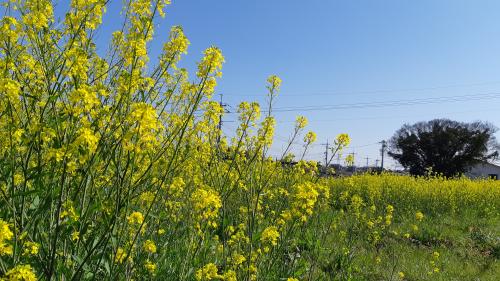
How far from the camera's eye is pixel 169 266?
12.8 feet

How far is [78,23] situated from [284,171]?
4.00 meters

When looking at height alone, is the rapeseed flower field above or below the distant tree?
below

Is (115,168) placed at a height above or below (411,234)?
above

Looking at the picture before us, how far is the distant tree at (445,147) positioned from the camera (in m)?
46.7

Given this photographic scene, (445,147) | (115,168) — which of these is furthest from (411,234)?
(445,147)

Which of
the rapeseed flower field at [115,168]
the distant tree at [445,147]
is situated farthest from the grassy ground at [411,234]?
the distant tree at [445,147]

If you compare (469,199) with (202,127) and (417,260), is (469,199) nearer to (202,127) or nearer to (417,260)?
(417,260)

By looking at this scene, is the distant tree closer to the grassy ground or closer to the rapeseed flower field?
the grassy ground

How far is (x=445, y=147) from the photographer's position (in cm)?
4750

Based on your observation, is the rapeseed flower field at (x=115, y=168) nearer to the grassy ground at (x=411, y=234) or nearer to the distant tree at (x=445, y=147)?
the grassy ground at (x=411, y=234)

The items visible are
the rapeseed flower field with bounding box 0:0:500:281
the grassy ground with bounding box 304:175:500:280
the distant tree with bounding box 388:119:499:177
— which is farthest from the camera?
the distant tree with bounding box 388:119:499:177

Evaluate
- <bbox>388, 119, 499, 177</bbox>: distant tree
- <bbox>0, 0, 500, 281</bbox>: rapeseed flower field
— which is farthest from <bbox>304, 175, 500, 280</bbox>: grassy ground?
<bbox>388, 119, 499, 177</bbox>: distant tree

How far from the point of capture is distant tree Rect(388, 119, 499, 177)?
153 ft

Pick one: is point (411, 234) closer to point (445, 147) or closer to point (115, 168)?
point (115, 168)
